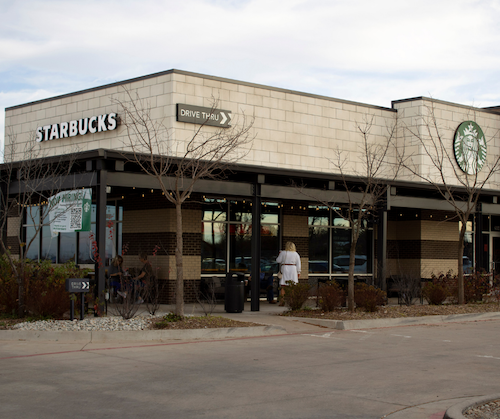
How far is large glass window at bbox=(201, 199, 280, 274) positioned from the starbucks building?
3 cm

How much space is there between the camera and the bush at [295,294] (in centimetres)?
1575

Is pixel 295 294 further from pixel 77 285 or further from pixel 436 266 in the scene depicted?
pixel 436 266

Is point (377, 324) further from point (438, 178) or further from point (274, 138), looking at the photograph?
point (438, 178)

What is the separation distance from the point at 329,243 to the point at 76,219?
381 inches

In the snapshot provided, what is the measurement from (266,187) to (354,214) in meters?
6.37

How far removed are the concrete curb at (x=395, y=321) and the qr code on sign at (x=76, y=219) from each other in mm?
5365

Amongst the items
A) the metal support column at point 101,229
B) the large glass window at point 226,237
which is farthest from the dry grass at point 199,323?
the large glass window at point 226,237

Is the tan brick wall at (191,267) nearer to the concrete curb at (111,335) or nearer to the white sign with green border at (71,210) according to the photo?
the white sign with green border at (71,210)

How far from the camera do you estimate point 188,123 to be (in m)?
18.0

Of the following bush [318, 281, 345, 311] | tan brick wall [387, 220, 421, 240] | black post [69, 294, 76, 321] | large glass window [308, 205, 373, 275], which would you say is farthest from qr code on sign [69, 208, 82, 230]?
tan brick wall [387, 220, 421, 240]

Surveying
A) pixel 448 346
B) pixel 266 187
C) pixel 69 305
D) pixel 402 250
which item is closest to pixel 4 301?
pixel 69 305

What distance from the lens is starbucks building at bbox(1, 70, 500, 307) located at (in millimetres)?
16547

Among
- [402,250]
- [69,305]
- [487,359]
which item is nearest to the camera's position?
[487,359]

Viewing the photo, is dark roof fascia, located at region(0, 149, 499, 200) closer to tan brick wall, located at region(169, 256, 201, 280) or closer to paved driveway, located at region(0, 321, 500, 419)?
tan brick wall, located at region(169, 256, 201, 280)
